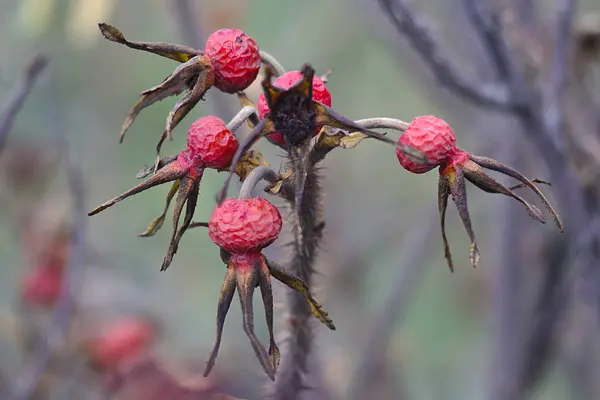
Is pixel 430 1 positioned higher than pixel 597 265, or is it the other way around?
pixel 430 1

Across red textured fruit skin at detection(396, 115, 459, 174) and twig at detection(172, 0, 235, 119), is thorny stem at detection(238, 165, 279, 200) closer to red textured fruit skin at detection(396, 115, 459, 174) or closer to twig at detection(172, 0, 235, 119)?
red textured fruit skin at detection(396, 115, 459, 174)

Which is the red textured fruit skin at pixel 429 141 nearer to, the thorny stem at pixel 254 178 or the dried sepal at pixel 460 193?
the dried sepal at pixel 460 193

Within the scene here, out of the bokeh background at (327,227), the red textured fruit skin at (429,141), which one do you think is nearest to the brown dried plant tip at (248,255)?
the red textured fruit skin at (429,141)

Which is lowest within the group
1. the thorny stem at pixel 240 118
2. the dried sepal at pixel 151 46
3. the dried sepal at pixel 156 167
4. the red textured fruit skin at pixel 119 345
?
the red textured fruit skin at pixel 119 345

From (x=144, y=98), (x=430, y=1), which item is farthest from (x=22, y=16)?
(x=430, y=1)

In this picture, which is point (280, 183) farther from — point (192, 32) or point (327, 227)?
point (192, 32)

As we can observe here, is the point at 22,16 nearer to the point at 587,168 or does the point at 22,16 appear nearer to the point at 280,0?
the point at 587,168

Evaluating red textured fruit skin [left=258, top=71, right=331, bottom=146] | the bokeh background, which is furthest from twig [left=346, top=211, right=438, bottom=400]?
red textured fruit skin [left=258, top=71, right=331, bottom=146]
